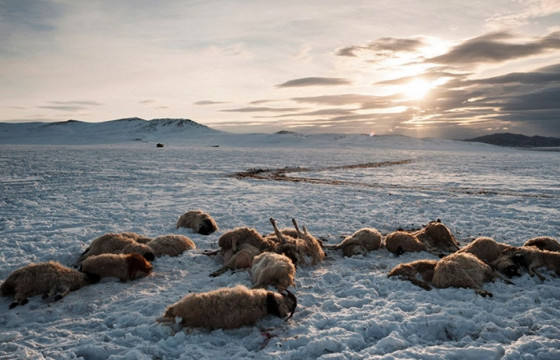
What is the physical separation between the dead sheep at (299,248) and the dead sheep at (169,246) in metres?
2.37

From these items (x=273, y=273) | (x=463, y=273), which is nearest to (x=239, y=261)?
(x=273, y=273)

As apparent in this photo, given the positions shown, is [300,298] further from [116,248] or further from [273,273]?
[116,248]

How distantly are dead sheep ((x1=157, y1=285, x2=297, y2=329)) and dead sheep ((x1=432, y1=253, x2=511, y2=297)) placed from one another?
118 inches

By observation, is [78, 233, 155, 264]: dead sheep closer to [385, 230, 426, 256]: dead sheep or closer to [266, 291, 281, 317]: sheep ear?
[266, 291, 281, 317]: sheep ear

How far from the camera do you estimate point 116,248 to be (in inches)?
352

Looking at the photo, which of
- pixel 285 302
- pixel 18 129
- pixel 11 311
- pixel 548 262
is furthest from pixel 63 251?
pixel 18 129

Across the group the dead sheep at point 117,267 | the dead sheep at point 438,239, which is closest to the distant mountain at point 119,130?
the dead sheep at point 438,239

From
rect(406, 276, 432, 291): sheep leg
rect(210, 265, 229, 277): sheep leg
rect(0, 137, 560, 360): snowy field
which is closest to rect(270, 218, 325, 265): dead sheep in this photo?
rect(0, 137, 560, 360): snowy field

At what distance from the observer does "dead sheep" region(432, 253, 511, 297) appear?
706cm

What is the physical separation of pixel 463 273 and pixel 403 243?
2560 mm

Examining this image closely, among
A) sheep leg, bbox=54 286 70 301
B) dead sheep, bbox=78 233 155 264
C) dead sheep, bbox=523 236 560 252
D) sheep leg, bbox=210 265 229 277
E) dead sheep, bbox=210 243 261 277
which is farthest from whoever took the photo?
dead sheep, bbox=78 233 155 264

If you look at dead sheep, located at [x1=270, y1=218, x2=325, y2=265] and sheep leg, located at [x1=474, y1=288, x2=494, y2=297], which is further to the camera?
dead sheep, located at [x1=270, y1=218, x2=325, y2=265]

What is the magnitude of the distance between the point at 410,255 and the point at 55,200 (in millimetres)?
13863

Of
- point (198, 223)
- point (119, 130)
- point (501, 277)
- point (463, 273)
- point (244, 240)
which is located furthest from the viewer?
point (119, 130)
